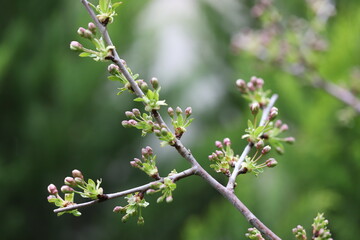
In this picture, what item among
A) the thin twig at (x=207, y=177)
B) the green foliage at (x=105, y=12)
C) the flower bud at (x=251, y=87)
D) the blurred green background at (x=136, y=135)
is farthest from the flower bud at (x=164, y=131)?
the blurred green background at (x=136, y=135)

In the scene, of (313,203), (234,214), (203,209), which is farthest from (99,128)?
(313,203)

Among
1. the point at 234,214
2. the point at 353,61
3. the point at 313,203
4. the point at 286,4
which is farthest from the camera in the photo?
the point at 286,4

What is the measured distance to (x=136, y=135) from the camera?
2.27 meters

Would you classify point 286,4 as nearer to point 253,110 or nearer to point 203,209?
point 203,209

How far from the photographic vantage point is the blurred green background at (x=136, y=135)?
1715mm

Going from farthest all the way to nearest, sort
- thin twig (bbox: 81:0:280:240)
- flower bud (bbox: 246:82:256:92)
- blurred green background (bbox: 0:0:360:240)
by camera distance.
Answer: blurred green background (bbox: 0:0:360:240) < flower bud (bbox: 246:82:256:92) < thin twig (bbox: 81:0:280:240)

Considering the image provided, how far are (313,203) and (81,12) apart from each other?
3.88ft

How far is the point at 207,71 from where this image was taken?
8.38 feet

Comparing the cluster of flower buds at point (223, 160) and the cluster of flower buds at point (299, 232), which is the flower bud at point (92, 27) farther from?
the cluster of flower buds at point (299, 232)

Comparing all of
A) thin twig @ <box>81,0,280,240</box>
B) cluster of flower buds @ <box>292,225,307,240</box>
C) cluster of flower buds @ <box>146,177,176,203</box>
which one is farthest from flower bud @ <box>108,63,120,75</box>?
cluster of flower buds @ <box>292,225,307,240</box>

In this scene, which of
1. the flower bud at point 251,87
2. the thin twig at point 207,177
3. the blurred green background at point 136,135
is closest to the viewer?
the thin twig at point 207,177

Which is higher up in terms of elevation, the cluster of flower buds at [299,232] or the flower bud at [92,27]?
the cluster of flower buds at [299,232]

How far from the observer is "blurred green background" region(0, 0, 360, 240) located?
5.63 feet

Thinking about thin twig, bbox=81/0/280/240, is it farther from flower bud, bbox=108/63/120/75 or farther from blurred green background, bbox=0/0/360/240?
blurred green background, bbox=0/0/360/240
